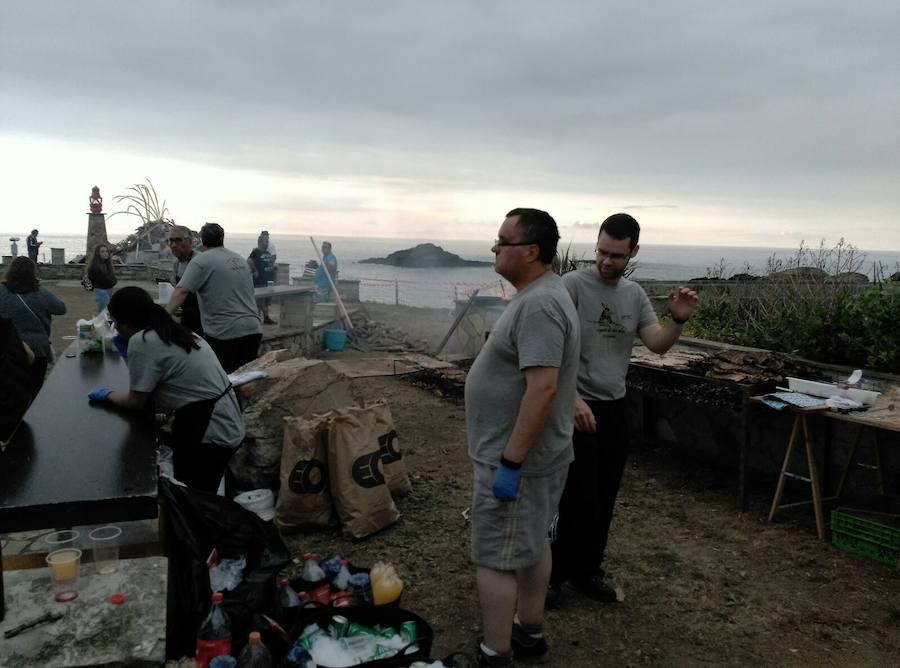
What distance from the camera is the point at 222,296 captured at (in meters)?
5.78

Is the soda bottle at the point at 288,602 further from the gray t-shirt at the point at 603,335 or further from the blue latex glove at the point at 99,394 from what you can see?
the gray t-shirt at the point at 603,335

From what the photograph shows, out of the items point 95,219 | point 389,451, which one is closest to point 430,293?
point 95,219

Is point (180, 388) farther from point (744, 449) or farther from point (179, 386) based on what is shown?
point (744, 449)

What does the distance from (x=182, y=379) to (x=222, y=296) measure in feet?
6.70

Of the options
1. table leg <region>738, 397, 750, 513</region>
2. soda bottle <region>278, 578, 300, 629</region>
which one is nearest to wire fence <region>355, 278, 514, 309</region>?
table leg <region>738, 397, 750, 513</region>

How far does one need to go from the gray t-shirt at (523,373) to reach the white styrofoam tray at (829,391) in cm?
263

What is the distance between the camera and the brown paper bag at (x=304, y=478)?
4.48 m

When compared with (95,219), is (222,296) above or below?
below

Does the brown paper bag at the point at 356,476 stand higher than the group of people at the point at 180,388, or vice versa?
the group of people at the point at 180,388

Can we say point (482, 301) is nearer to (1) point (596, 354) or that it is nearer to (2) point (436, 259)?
(1) point (596, 354)

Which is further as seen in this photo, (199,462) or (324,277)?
(324,277)

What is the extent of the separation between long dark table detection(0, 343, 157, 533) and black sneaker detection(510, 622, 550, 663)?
5.74 feet

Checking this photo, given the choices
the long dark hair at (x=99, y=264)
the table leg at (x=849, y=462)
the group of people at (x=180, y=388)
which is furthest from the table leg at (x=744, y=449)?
the long dark hair at (x=99, y=264)

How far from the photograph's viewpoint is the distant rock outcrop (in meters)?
93.0
